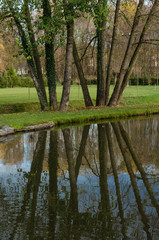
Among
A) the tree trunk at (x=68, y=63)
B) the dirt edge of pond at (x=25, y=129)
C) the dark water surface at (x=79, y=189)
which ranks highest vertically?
the tree trunk at (x=68, y=63)

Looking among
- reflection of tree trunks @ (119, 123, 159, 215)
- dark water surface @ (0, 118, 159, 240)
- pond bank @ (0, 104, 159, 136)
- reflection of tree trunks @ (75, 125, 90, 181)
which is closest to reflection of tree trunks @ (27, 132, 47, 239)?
dark water surface @ (0, 118, 159, 240)

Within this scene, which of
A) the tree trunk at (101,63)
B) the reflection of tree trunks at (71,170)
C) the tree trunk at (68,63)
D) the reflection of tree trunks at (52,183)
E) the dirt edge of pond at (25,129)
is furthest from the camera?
the tree trunk at (101,63)

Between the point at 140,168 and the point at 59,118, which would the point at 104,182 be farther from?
the point at 59,118

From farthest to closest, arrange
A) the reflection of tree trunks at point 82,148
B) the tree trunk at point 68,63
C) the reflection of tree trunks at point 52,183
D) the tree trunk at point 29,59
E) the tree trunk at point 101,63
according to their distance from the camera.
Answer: the tree trunk at point 101,63, the tree trunk at point 68,63, the tree trunk at point 29,59, the reflection of tree trunks at point 82,148, the reflection of tree trunks at point 52,183

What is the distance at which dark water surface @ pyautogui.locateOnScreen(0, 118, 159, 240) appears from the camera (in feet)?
13.8

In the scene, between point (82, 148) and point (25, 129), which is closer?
point (82, 148)

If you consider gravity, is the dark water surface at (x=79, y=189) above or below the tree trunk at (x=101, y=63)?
below

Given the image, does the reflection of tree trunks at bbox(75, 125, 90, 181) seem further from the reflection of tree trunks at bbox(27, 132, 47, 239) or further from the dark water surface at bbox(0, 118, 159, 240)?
the reflection of tree trunks at bbox(27, 132, 47, 239)

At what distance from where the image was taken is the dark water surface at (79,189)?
165 inches

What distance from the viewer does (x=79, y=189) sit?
5746 mm

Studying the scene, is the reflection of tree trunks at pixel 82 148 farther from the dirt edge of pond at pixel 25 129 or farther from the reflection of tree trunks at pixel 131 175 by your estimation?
the dirt edge of pond at pixel 25 129

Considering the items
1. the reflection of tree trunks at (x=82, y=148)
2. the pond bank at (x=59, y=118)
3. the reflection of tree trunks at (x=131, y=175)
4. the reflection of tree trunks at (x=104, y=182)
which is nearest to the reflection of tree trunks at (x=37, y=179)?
the reflection of tree trunks at (x=82, y=148)

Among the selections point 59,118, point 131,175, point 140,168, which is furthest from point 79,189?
point 59,118

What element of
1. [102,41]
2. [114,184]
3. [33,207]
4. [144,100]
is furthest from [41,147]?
[144,100]
